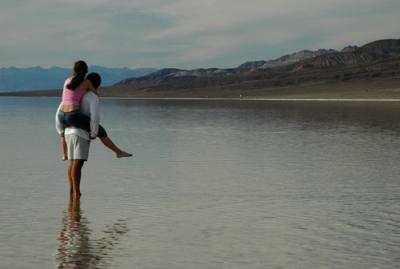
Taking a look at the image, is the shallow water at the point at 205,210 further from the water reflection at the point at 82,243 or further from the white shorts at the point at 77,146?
the white shorts at the point at 77,146

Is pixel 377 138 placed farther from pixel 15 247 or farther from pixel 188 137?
pixel 15 247

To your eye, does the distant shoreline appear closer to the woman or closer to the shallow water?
the shallow water

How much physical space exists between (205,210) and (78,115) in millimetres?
2073

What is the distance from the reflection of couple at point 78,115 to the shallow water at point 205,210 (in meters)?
0.77

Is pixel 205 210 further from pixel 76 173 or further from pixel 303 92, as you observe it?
pixel 303 92

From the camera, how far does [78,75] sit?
9.88m

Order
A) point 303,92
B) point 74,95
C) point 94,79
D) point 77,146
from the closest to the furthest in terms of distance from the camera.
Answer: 1. point 74,95
2. point 77,146
3. point 94,79
4. point 303,92

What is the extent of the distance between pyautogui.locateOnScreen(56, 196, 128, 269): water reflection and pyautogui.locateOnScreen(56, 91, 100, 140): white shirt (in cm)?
108

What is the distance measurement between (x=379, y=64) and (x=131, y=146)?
156 m

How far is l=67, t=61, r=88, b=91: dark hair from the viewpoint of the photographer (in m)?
9.84

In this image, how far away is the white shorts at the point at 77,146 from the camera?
9.98m

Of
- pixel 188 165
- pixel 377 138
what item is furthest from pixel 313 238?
pixel 377 138

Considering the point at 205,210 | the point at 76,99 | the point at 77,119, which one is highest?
the point at 76,99

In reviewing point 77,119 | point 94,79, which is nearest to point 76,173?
point 77,119
